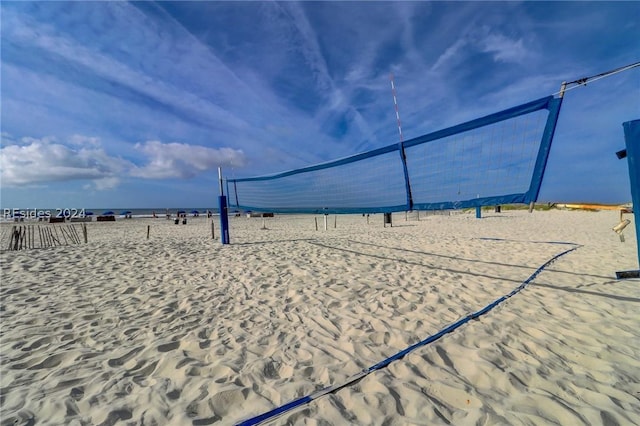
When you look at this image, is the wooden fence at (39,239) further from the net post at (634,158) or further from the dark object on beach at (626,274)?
the dark object on beach at (626,274)

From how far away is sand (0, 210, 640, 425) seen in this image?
70.8 inches

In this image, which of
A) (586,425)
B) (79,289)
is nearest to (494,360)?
(586,425)

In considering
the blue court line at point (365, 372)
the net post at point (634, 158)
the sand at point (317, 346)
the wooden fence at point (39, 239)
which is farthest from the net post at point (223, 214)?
the net post at point (634, 158)

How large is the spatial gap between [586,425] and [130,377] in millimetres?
A: 2937

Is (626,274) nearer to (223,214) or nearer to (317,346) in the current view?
(317,346)

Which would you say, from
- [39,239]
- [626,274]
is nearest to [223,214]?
[39,239]

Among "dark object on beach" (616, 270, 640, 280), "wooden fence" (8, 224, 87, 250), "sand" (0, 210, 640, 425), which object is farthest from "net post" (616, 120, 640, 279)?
"wooden fence" (8, 224, 87, 250)

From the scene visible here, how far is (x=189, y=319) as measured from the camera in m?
3.21

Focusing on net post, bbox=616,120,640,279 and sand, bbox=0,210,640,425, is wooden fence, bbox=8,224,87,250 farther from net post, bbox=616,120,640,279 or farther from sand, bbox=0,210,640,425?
net post, bbox=616,120,640,279

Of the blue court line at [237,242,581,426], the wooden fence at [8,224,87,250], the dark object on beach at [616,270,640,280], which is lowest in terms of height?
the dark object on beach at [616,270,640,280]

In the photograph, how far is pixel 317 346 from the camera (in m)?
2.61

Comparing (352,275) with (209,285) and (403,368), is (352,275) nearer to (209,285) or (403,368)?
(209,285)

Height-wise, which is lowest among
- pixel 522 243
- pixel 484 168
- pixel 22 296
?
pixel 522 243

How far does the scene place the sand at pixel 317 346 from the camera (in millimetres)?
1798
